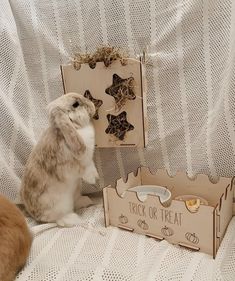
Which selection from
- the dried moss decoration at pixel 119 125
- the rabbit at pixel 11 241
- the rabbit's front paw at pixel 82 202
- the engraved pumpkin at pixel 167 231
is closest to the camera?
the rabbit at pixel 11 241

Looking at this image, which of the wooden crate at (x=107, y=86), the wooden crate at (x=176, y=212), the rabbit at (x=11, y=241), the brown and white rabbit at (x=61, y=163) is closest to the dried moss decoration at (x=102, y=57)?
the wooden crate at (x=107, y=86)

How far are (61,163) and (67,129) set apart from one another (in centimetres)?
→ 13

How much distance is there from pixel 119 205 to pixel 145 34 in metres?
0.60


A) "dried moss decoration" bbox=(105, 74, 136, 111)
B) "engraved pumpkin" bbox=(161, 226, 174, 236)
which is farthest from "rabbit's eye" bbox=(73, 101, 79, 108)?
"engraved pumpkin" bbox=(161, 226, 174, 236)

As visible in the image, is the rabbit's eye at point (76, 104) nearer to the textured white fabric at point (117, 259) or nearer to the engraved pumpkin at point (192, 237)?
the textured white fabric at point (117, 259)

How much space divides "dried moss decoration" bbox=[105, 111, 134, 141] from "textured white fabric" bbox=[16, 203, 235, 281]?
334 millimetres

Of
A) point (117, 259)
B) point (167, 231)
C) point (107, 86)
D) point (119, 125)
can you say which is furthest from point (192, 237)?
point (107, 86)

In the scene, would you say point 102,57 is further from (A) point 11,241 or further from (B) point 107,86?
(A) point 11,241

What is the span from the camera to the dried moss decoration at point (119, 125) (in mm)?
1158

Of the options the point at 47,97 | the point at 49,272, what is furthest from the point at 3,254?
the point at 47,97

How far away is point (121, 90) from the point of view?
112 centimetres

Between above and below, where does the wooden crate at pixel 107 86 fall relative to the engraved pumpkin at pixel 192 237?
above

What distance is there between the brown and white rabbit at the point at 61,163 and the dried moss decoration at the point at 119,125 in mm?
70

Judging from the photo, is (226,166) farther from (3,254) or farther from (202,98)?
(3,254)
